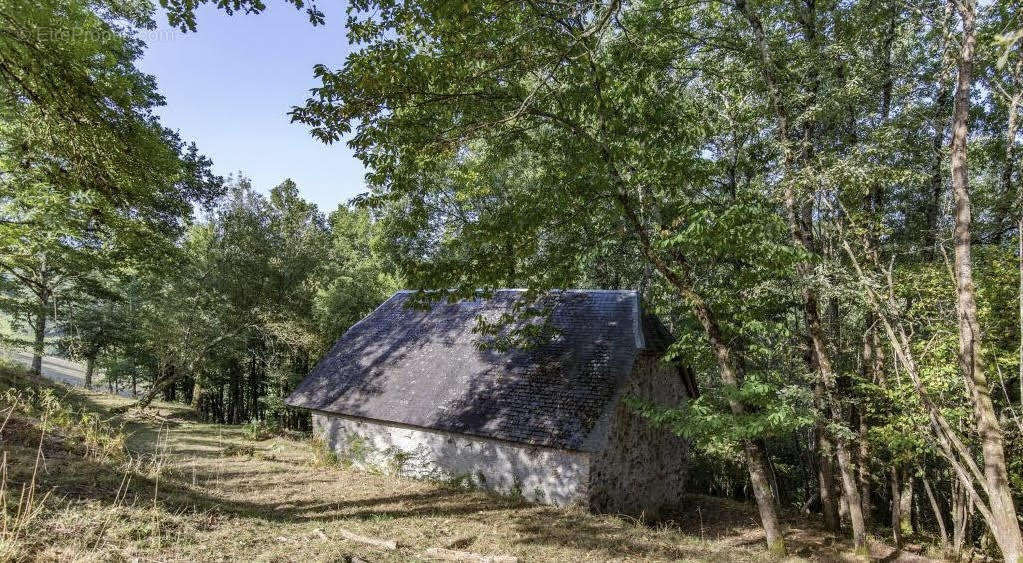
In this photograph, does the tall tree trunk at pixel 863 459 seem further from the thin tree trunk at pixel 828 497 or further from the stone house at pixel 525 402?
the stone house at pixel 525 402

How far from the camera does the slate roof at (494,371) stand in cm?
1214

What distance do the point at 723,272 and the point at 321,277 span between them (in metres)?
19.6

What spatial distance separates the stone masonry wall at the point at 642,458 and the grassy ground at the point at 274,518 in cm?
88

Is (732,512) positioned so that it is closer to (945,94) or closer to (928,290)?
(928,290)

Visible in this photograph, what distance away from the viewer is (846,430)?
8914 mm

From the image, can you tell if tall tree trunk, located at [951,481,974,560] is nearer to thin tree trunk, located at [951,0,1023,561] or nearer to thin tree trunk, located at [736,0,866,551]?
thin tree trunk, located at [736,0,866,551]

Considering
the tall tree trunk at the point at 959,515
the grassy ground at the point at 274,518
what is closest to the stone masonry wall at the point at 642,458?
the grassy ground at the point at 274,518

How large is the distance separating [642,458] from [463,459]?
5034mm

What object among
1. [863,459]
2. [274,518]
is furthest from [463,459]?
[863,459]

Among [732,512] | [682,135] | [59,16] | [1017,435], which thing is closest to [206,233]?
[59,16]

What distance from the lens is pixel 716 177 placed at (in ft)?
50.4

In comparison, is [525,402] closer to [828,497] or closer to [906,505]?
[828,497]

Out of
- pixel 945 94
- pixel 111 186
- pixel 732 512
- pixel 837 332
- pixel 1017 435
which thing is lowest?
pixel 732 512

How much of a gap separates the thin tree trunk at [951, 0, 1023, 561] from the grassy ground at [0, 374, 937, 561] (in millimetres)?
4045
